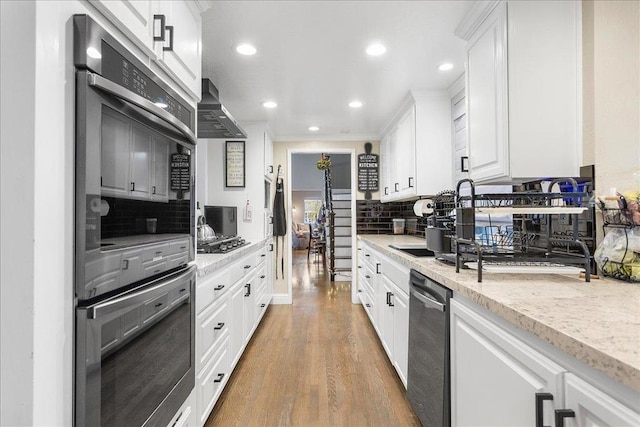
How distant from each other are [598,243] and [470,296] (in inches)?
28.5

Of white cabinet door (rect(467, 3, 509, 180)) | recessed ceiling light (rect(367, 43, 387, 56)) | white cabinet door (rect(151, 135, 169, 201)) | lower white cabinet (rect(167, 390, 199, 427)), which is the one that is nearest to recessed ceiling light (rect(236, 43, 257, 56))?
recessed ceiling light (rect(367, 43, 387, 56))

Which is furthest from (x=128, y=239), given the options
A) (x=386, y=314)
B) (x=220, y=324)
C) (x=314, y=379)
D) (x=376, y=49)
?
(x=386, y=314)

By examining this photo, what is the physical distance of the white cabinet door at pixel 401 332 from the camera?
1.96 meters

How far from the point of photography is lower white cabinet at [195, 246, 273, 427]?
1607 mm

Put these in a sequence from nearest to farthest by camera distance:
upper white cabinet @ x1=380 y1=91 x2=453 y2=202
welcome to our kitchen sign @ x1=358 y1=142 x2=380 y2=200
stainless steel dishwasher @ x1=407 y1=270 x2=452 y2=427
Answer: stainless steel dishwasher @ x1=407 y1=270 x2=452 y2=427
upper white cabinet @ x1=380 y1=91 x2=453 y2=202
welcome to our kitchen sign @ x1=358 y1=142 x2=380 y2=200

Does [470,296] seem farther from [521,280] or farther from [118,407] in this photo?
[118,407]

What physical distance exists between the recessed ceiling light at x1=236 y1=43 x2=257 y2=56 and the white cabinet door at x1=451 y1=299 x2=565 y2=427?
6.35 feet

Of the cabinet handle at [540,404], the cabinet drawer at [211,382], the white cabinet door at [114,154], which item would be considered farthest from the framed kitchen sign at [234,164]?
the cabinet handle at [540,404]

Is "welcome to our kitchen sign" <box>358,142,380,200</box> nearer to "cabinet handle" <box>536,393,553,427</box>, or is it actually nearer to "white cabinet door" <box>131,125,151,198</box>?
"white cabinet door" <box>131,125,151,198</box>

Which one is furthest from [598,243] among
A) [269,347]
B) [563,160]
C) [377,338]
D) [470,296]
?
[269,347]

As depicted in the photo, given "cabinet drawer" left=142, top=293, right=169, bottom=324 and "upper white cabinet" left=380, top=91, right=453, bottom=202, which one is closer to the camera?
"cabinet drawer" left=142, top=293, right=169, bottom=324

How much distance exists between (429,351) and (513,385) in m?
0.67

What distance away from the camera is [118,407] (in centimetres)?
91

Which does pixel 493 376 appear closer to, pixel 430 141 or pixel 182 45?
pixel 182 45
